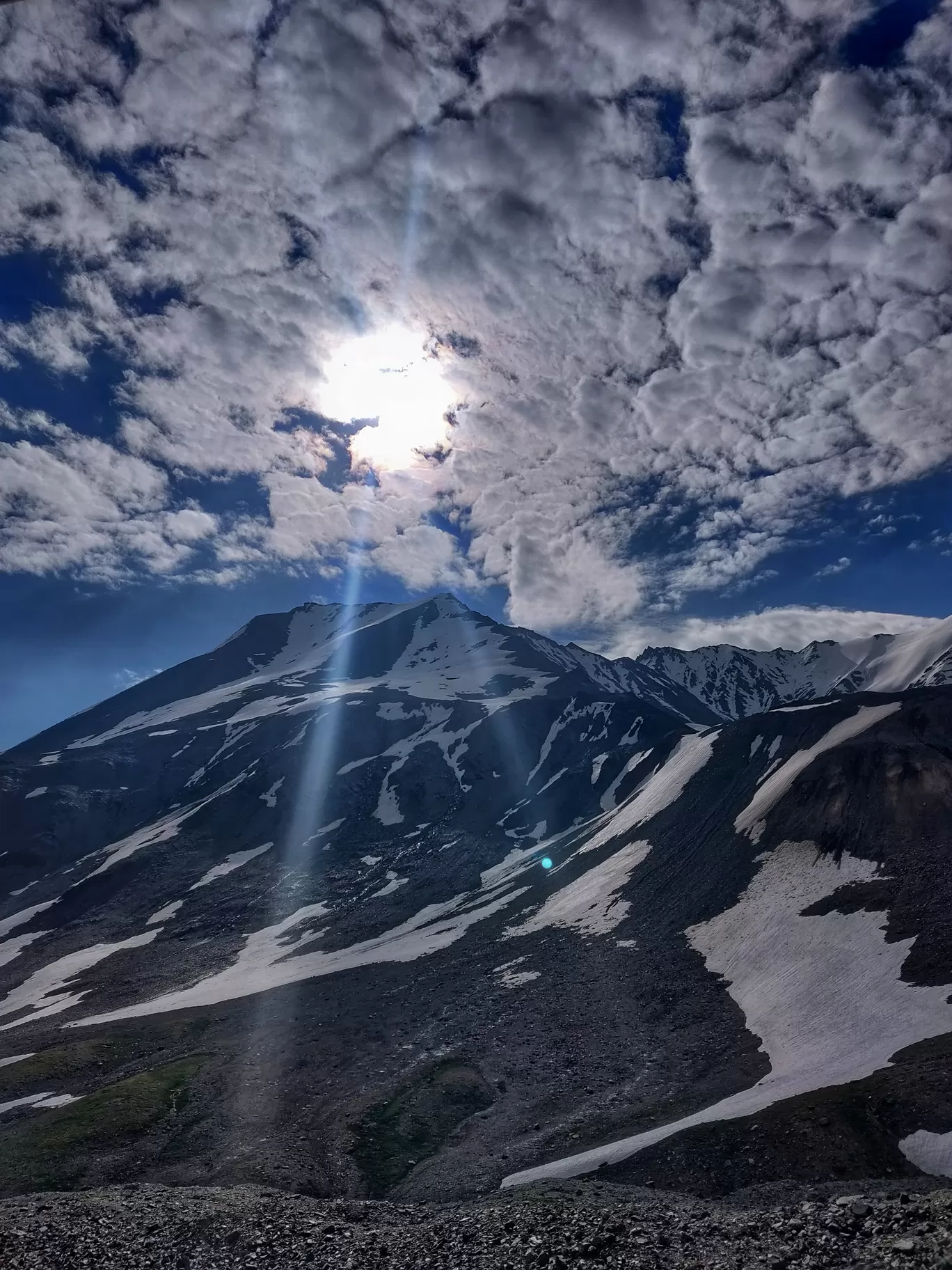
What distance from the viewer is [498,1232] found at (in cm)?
2402

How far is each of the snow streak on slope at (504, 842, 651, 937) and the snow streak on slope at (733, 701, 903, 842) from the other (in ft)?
52.4

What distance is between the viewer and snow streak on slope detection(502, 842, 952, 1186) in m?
36.6

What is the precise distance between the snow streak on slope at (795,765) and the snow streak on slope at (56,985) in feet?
304

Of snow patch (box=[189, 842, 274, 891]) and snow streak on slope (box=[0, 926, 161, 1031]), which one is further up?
snow patch (box=[189, 842, 274, 891])

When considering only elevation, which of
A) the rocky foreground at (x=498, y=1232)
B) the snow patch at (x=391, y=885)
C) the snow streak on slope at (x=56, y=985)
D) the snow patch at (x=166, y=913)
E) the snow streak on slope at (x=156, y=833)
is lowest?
the snow patch at (x=391, y=885)

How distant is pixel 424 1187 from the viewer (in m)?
34.0

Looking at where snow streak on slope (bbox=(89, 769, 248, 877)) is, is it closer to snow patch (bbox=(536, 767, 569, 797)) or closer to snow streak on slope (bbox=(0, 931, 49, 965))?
snow streak on slope (bbox=(0, 931, 49, 965))

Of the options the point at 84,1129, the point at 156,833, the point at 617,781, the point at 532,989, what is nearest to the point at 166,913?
the point at 156,833

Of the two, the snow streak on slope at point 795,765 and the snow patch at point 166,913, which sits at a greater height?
the snow patch at point 166,913

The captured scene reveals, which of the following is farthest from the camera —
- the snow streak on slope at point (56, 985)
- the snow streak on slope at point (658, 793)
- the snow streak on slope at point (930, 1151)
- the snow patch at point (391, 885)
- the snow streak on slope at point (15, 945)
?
the snow patch at point (391, 885)

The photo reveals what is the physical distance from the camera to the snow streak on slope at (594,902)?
83875 mm

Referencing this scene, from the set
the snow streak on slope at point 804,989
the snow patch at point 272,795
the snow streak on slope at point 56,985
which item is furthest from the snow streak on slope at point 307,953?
the snow patch at point 272,795

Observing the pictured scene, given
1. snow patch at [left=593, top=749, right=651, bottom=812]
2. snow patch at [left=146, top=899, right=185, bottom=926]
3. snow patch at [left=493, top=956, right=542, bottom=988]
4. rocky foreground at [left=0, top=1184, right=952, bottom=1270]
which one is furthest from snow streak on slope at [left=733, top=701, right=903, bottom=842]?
snow patch at [left=146, top=899, right=185, bottom=926]

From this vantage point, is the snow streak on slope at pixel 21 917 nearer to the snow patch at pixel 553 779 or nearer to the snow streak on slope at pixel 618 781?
the snow patch at pixel 553 779
